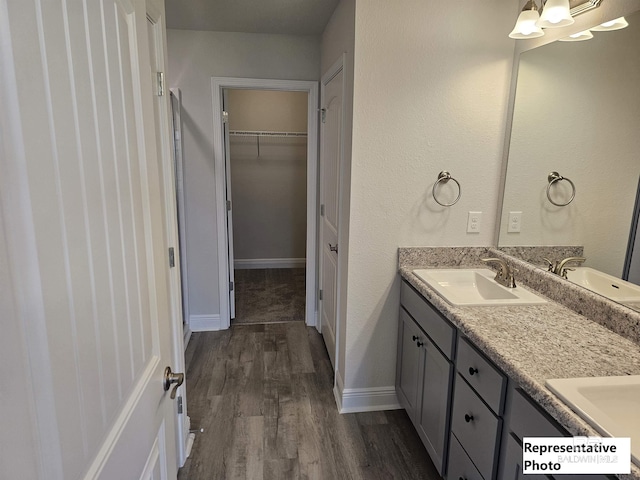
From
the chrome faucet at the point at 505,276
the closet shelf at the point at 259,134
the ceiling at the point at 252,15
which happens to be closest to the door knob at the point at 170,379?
the chrome faucet at the point at 505,276

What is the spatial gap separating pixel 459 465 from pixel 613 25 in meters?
1.86

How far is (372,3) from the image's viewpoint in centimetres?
205

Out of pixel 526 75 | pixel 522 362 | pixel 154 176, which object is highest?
pixel 526 75

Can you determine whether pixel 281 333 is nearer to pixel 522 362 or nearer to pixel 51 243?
pixel 522 362

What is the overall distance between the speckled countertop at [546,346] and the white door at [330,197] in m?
1.01

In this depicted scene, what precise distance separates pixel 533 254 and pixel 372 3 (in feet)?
4.92

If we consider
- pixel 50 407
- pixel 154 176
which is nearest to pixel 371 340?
pixel 154 176

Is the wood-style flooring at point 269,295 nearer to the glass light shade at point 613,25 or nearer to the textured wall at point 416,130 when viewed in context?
the textured wall at point 416,130

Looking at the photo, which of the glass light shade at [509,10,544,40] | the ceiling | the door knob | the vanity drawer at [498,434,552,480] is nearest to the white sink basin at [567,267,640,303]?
the vanity drawer at [498,434,552,480]

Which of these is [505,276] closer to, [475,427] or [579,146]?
[579,146]

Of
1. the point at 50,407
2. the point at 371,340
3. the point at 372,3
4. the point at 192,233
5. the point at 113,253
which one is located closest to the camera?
the point at 50,407

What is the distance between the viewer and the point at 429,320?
1974mm

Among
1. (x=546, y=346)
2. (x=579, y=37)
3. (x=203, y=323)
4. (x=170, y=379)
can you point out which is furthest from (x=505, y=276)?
(x=203, y=323)

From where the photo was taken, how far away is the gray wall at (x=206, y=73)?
10.3 feet
